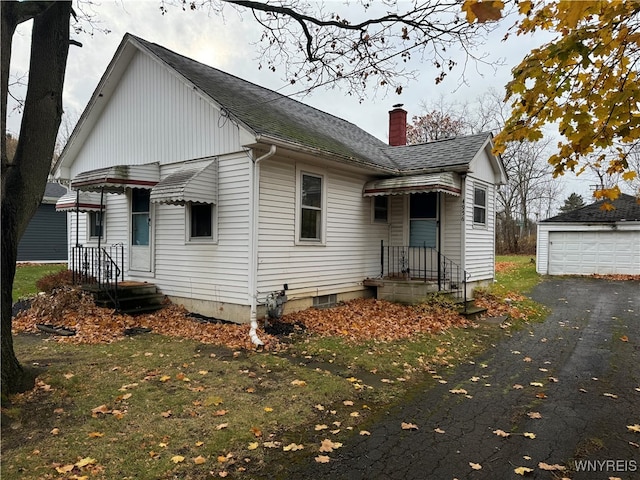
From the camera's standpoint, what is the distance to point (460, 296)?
436 inches

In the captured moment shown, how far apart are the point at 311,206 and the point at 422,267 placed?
3957mm

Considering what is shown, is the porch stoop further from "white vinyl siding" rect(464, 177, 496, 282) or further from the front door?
"white vinyl siding" rect(464, 177, 496, 282)

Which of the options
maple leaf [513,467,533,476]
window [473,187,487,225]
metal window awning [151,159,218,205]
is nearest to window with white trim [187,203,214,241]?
metal window awning [151,159,218,205]

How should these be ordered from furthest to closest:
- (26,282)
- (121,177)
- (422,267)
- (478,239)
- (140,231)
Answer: (26,282), (478,239), (422,267), (140,231), (121,177)

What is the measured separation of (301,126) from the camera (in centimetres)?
1032

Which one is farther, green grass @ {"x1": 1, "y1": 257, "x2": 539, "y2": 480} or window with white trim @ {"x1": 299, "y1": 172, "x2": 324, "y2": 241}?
window with white trim @ {"x1": 299, "y1": 172, "x2": 324, "y2": 241}

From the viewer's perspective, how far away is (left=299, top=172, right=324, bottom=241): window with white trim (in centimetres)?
919

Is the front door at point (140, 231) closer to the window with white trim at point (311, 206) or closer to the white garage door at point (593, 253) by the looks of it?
the window with white trim at point (311, 206)

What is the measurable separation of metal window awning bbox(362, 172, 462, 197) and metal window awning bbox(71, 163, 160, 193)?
17.6 feet

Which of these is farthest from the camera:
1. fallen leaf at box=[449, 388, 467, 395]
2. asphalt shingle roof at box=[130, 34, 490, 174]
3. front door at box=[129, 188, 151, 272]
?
front door at box=[129, 188, 151, 272]

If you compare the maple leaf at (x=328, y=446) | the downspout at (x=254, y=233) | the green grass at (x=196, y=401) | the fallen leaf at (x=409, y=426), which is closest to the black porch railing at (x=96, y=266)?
the green grass at (x=196, y=401)

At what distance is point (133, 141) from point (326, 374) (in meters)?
8.07

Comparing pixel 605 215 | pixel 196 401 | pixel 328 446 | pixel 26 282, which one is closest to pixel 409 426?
pixel 328 446

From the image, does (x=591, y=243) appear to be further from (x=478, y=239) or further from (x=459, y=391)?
(x=459, y=391)
